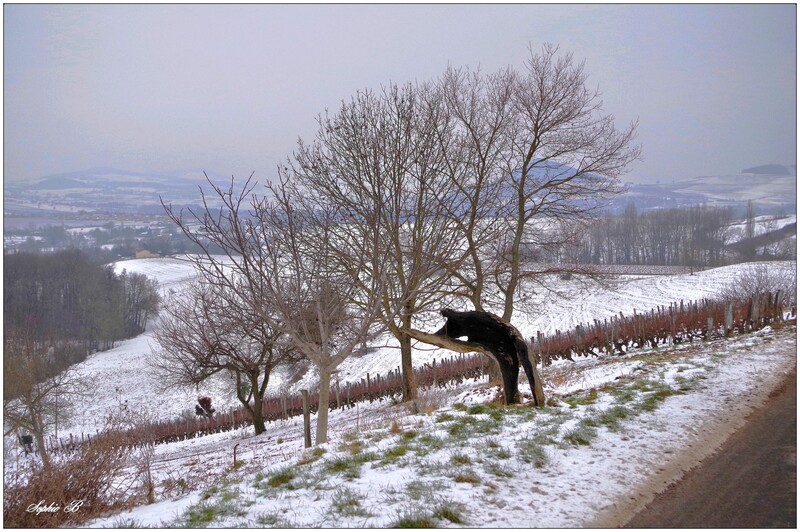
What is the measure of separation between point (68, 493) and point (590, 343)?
1793 centimetres

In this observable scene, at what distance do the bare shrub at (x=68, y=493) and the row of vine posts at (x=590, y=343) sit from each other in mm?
6884

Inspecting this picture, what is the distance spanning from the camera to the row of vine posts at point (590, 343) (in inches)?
719

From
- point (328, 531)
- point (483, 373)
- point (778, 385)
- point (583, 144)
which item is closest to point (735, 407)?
point (778, 385)

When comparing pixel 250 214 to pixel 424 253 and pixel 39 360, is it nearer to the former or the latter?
pixel 424 253

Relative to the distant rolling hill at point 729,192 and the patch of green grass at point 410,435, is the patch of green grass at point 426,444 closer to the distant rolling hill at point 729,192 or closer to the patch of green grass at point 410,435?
the patch of green grass at point 410,435

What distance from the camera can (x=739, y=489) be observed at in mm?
5836

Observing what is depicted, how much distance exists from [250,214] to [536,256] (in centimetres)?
1000

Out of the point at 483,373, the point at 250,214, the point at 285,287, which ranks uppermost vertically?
the point at 250,214

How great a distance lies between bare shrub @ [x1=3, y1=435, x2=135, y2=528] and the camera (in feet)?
22.8

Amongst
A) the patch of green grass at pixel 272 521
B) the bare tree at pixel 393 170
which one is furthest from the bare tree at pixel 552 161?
the patch of green grass at pixel 272 521

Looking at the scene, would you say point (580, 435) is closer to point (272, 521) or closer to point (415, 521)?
point (415, 521)

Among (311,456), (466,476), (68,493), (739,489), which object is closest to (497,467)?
(466,476)

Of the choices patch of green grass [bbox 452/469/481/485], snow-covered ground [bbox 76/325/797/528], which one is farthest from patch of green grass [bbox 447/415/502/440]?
patch of green grass [bbox 452/469/481/485]

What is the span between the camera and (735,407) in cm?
893
